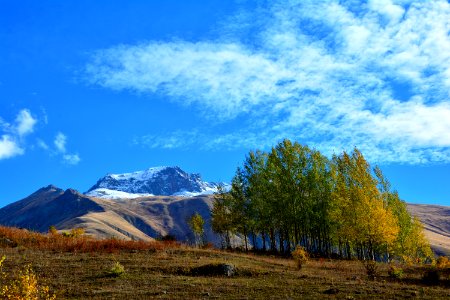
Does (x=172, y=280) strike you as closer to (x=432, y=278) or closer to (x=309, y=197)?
(x=432, y=278)

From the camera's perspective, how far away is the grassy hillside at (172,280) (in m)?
21.5

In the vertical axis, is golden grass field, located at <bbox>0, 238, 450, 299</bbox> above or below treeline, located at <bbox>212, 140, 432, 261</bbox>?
below

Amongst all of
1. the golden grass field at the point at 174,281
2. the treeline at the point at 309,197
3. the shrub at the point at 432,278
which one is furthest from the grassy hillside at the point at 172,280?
the treeline at the point at 309,197

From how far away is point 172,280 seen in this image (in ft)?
79.7

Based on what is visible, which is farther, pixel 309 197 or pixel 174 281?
pixel 309 197

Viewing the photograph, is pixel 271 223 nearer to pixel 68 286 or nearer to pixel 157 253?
pixel 157 253

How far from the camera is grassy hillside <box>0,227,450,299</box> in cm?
2145

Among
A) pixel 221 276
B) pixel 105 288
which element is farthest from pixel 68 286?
pixel 221 276

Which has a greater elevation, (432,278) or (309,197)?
(309,197)

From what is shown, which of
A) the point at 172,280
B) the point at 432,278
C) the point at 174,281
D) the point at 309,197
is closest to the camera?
the point at 174,281

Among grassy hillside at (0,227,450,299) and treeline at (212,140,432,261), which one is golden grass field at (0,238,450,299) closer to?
grassy hillside at (0,227,450,299)

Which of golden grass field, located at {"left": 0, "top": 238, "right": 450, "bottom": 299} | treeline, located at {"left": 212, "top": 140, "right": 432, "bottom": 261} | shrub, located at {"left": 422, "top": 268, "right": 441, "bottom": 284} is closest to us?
golden grass field, located at {"left": 0, "top": 238, "right": 450, "bottom": 299}

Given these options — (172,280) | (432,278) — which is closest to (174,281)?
(172,280)

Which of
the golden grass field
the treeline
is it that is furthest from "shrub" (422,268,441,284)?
the treeline
